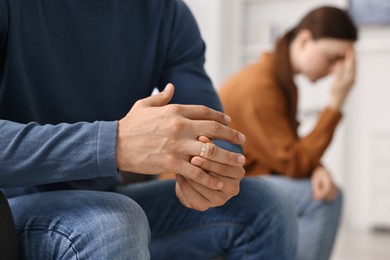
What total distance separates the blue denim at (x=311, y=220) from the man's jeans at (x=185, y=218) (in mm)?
393

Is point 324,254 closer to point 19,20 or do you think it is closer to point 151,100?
point 151,100

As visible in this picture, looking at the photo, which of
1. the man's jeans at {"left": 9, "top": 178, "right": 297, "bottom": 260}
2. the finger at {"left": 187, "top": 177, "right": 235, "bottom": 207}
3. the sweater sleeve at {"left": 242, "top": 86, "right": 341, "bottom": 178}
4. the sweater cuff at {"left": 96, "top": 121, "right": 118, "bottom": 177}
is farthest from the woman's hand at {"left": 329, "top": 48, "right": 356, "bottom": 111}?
the sweater cuff at {"left": 96, "top": 121, "right": 118, "bottom": 177}

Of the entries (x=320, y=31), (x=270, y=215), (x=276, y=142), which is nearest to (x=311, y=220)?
(x=276, y=142)

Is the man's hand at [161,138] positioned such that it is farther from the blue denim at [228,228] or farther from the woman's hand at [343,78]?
the woman's hand at [343,78]

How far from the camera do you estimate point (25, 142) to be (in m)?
0.74

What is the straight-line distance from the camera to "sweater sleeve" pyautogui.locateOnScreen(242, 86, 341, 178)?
169cm

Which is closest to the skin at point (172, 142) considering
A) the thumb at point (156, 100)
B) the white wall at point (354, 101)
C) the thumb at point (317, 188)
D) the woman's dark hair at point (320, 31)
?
the thumb at point (156, 100)

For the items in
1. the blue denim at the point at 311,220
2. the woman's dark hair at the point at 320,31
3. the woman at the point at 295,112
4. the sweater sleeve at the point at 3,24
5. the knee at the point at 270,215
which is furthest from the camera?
the woman's dark hair at the point at 320,31

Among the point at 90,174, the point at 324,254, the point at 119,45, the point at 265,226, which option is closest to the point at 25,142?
the point at 90,174

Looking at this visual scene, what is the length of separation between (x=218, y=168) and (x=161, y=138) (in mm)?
125

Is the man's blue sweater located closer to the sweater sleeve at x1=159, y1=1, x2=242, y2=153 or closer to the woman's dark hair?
the sweater sleeve at x1=159, y1=1, x2=242, y2=153

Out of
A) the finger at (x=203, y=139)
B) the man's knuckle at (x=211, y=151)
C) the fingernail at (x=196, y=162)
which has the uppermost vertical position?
the finger at (x=203, y=139)

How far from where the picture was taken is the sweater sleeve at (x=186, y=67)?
3.56 feet

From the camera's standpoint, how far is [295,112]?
1.87 meters
